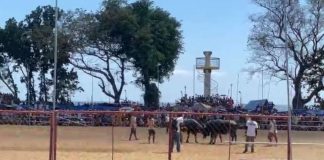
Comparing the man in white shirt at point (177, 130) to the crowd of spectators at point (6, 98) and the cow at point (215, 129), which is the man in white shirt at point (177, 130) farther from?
the crowd of spectators at point (6, 98)

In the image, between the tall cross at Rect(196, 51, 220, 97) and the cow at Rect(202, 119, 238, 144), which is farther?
the tall cross at Rect(196, 51, 220, 97)

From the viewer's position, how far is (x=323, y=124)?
47.4 m

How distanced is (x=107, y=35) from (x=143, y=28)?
3.70 m

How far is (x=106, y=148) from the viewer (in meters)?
31.7

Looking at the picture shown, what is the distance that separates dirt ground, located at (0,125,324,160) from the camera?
27.3 metres

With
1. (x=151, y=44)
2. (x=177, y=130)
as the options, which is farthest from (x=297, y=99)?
(x=177, y=130)

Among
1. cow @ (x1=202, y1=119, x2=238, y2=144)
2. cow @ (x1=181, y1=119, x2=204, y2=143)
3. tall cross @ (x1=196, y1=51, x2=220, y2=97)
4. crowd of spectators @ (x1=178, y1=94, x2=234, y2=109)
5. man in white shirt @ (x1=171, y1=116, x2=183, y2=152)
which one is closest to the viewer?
man in white shirt @ (x1=171, y1=116, x2=183, y2=152)

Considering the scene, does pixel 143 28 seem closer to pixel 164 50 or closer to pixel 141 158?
pixel 164 50

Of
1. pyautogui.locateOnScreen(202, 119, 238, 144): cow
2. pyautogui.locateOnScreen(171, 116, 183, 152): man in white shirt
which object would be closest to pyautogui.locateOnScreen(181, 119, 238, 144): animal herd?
pyautogui.locateOnScreen(202, 119, 238, 144): cow

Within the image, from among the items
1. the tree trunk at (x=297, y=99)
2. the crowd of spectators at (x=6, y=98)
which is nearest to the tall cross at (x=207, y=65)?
Answer: the tree trunk at (x=297, y=99)

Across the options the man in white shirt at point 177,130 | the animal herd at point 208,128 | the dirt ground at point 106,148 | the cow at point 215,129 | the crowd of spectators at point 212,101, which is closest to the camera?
the man in white shirt at point 177,130

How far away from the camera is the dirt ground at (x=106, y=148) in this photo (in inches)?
1077

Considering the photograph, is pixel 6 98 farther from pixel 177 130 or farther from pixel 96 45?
pixel 177 130

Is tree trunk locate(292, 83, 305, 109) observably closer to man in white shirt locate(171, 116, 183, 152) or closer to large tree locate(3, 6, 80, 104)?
Answer: large tree locate(3, 6, 80, 104)
